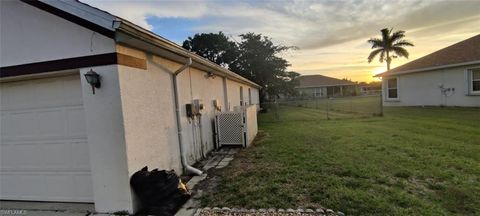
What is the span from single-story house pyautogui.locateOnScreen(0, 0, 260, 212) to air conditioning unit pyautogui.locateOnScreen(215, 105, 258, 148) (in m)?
3.05

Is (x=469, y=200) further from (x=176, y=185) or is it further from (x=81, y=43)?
(x=81, y=43)

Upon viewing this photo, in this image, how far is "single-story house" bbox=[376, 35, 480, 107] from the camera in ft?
51.7

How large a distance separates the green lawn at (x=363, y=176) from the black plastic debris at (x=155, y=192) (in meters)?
0.48

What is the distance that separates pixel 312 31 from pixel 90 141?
1338cm

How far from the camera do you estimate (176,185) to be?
4027 mm

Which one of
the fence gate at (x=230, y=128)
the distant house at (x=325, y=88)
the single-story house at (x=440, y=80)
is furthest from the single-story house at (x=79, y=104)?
the distant house at (x=325, y=88)

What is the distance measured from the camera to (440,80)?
17.7 metres

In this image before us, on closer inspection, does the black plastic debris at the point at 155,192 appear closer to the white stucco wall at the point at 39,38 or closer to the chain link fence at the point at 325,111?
the white stucco wall at the point at 39,38

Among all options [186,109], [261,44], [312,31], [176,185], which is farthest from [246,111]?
[261,44]

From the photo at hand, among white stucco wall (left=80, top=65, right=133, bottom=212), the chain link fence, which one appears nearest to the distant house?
the chain link fence

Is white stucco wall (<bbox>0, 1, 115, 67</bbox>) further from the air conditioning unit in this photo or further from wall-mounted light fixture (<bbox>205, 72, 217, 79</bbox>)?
the air conditioning unit

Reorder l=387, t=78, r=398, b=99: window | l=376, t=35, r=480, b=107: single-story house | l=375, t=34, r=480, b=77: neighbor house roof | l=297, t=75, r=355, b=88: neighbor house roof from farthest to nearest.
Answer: l=297, t=75, r=355, b=88: neighbor house roof → l=387, t=78, r=398, b=99: window → l=375, t=34, r=480, b=77: neighbor house roof → l=376, t=35, r=480, b=107: single-story house

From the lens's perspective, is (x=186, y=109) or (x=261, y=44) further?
(x=261, y=44)

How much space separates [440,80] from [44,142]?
69.7 ft
